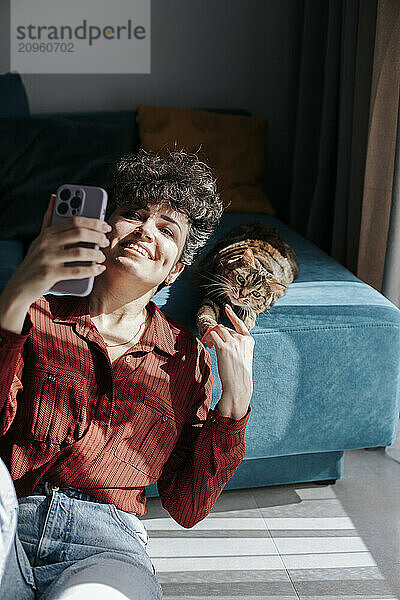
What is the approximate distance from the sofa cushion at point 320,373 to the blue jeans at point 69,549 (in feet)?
2.20

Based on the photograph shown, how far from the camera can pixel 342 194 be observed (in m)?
2.73

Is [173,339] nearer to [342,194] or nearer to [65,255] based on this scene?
[65,255]

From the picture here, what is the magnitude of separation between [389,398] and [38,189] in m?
1.69

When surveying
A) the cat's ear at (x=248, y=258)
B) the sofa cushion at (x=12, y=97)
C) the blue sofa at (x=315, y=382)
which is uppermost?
the sofa cushion at (x=12, y=97)

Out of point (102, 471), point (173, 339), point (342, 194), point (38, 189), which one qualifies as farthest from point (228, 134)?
point (102, 471)

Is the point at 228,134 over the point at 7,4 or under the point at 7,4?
under

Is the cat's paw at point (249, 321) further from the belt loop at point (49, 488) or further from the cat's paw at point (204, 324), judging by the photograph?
the belt loop at point (49, 488)

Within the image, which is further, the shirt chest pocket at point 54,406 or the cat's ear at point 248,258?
the cat's ear at point 248,258

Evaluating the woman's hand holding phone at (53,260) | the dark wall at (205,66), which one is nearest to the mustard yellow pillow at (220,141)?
the dark wall at (205,66)

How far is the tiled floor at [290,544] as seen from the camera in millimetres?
1554

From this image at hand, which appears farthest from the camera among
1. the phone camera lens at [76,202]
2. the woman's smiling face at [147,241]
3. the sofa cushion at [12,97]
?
the sofa cushion at [12,97]

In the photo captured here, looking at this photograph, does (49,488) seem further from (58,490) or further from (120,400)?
(120,400)

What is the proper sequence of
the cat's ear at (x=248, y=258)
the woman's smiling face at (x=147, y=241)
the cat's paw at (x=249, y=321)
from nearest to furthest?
the woman's smiling face at (x=147, y=241) → the cat's paw at (x=249, y=321) → the cat's ear at (x=248, y=258)

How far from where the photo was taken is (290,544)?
172cm
